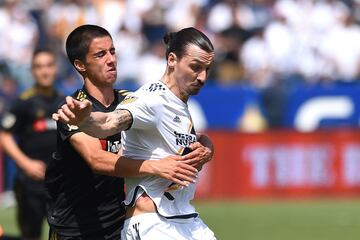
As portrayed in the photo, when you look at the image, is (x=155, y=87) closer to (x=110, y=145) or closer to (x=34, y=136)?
(x=110, y=145)

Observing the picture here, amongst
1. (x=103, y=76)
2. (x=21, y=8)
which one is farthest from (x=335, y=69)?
(x=103, y=76)

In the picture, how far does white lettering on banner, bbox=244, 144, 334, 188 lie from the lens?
1836cm

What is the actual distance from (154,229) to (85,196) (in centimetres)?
88

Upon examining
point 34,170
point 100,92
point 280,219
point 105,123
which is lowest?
point 280,219

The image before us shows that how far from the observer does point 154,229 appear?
22.8ft

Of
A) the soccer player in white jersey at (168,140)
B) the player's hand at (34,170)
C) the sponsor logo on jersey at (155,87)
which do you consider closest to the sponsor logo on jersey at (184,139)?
the soccer player in white jersey at (168,140)

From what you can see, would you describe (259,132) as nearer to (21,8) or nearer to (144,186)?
(21,8)

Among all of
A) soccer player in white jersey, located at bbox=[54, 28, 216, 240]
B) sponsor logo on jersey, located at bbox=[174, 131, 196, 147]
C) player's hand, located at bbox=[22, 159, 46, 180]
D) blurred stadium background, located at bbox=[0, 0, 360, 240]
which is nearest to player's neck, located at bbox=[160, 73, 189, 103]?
soccer player in white jersey, located at bbox=[54, 28, 216, 240]

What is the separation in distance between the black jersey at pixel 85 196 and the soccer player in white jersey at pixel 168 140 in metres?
0.56

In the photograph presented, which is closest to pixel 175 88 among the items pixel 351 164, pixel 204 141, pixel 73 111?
pixel 204 141

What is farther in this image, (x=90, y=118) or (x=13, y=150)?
(x=13, y=150)

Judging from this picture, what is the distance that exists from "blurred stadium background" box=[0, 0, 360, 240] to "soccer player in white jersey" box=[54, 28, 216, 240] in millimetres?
7352

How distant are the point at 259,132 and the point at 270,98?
1459 mm

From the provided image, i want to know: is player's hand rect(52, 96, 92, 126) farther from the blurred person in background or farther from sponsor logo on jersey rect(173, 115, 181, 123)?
the blurred person in background
